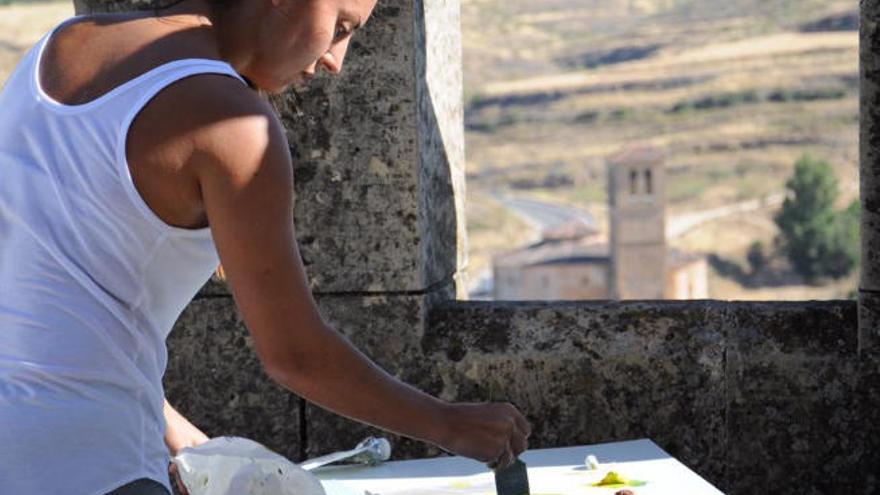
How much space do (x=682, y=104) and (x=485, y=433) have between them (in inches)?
2459

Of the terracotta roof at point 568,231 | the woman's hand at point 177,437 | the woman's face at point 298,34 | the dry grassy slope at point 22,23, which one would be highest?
the dry grassy slope at point 22,23

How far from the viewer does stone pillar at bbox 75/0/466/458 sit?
11.0 ft

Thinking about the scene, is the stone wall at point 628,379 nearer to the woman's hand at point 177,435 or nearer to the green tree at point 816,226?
the woman's hand at point 177,435

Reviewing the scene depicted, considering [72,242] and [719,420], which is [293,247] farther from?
[719,420]

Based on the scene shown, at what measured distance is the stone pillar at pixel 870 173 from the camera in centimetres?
325

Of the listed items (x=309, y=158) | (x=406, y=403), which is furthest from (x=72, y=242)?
(x=309, y=158)

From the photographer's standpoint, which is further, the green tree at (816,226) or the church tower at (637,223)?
the green tree at (816,226)

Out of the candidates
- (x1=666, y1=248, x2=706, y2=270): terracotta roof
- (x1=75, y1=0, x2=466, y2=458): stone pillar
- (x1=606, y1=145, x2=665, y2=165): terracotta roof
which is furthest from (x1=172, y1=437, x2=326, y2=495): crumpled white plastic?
(x1=606, y1=145, x2=665, y2=165): terracotta roof

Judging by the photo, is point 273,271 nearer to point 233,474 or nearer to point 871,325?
point 233,474

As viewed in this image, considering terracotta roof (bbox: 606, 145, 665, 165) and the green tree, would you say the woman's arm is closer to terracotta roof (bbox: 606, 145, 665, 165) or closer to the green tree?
the green tree

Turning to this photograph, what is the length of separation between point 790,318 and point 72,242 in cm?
199

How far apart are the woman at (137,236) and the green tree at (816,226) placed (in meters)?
51.8

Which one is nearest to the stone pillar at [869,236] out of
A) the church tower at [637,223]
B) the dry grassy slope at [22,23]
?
the church tower at [637,223]

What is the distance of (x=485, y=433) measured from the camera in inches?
72.5
